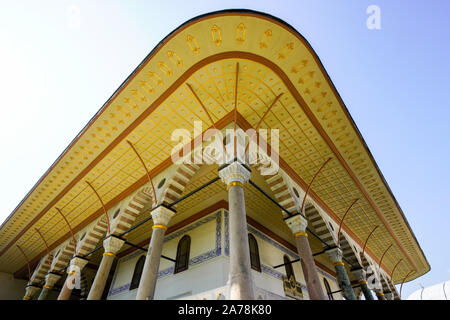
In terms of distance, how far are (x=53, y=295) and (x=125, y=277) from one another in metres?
6.42

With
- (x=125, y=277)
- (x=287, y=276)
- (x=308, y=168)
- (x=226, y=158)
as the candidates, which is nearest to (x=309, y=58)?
(x=226, y=158)

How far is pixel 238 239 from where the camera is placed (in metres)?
3.47

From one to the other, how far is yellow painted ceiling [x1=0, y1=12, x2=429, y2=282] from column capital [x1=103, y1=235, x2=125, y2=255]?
147 centimetres

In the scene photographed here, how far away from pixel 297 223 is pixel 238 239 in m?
2.47

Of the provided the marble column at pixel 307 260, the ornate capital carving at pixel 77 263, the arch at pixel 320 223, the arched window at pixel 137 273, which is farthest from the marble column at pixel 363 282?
the ornate capital carving at pixel 77 263

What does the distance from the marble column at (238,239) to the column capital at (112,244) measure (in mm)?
3656

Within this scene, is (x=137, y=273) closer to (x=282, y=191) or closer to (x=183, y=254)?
(x=183, y=254)

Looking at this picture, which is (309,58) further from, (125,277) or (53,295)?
(53,295)

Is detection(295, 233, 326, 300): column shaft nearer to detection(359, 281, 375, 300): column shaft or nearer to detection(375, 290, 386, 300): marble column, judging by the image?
detection(359, 281, 375, 300): column shaft

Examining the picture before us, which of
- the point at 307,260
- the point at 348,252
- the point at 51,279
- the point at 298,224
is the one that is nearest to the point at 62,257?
the point at 51,279

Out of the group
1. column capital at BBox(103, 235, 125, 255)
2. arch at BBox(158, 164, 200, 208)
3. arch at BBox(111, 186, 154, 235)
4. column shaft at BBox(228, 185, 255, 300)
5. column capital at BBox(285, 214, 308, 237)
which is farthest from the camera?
arch at BBox(111, 186, 154, 235)

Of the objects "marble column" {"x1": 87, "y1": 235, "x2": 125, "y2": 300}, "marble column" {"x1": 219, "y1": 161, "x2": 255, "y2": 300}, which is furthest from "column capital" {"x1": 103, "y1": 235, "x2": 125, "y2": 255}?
"marble column" {"x1": 219, "y1": 161, "x2": 255, "y2": 300}

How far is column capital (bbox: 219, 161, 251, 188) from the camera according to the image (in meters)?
4.23
